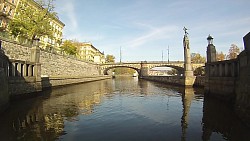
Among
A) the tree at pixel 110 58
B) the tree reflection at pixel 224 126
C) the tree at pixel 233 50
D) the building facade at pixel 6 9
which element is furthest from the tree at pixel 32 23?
the tree at pixel 110 58

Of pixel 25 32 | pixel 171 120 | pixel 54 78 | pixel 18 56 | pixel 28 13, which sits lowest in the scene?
pixel 171 120

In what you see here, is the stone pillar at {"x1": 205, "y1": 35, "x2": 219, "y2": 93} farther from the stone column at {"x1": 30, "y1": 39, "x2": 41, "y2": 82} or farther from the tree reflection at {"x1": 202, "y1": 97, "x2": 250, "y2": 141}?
the stone column at {"x1": 30, "y1": 39, "x2": 41, "y2": 82}

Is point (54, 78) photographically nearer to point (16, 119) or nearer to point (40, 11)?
point (40, 11)

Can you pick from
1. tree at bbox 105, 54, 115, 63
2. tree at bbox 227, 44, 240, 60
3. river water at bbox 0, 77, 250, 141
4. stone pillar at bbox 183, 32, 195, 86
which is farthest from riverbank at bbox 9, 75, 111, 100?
tree at bbox 105, 54, 115, 63

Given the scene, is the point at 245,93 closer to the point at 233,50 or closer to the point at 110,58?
the point at 233,50

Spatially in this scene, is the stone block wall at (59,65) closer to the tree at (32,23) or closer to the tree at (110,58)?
the tree at (32,23)

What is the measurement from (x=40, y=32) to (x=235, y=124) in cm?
4042

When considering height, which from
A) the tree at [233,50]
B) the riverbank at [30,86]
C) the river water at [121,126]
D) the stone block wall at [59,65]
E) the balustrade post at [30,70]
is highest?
the tree at [233,50]

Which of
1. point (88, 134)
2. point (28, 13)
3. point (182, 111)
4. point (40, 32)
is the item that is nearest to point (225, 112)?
point (182, 111)

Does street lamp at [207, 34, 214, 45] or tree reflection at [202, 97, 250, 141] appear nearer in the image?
tree reflection at [202, 97, 250, 141]

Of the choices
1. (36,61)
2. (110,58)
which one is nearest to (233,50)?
(36,61)

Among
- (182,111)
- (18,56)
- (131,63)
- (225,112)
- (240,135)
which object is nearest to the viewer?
(240,135)

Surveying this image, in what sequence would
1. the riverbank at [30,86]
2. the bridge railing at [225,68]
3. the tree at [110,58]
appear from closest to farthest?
1. the bridge railing at [225,68]
2. the riverbank at [30,86]
3. the tree at [110,58]

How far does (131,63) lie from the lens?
101 m
